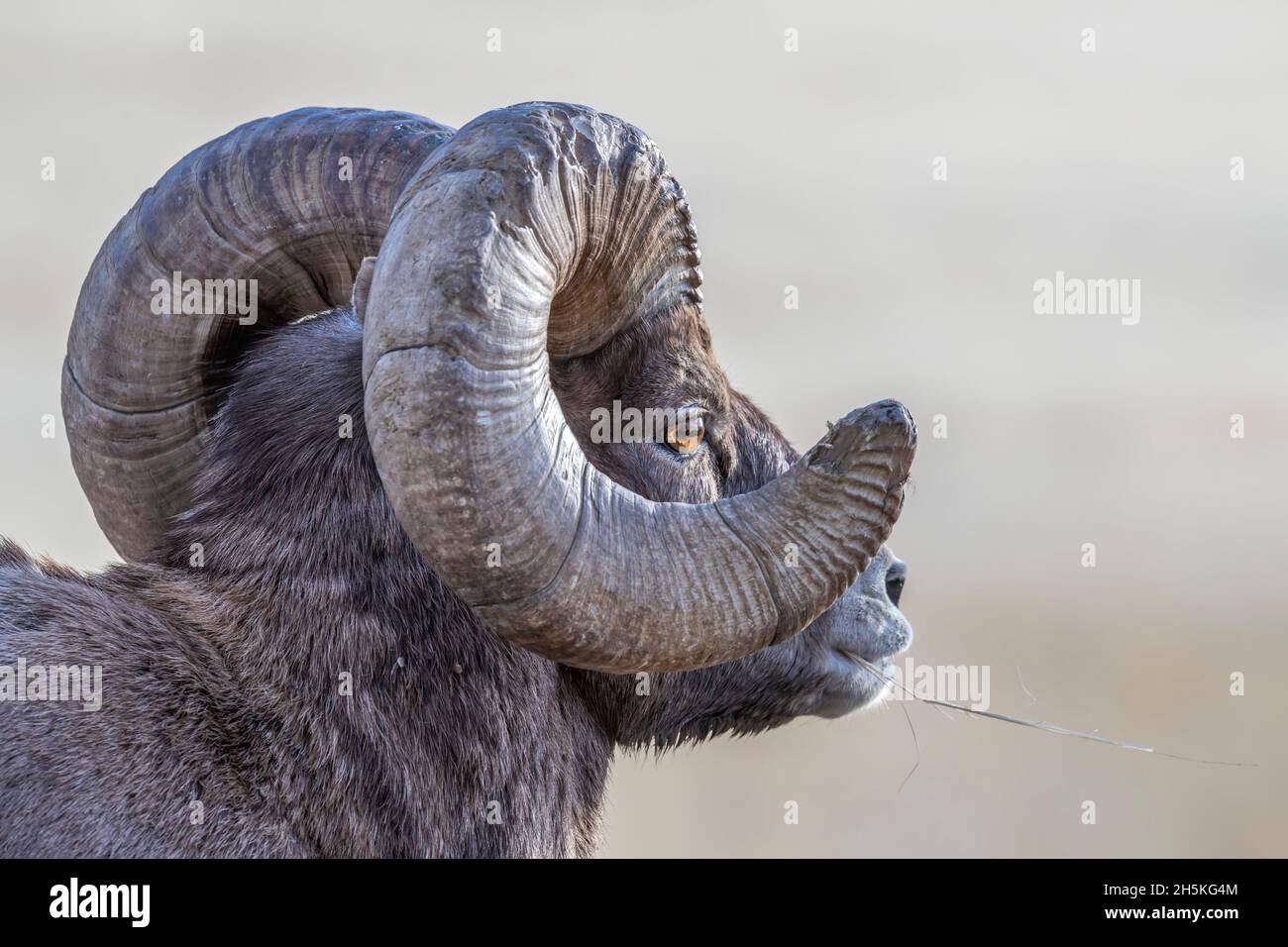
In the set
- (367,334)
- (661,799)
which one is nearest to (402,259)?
(367,334)

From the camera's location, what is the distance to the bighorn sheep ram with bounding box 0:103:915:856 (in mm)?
4160

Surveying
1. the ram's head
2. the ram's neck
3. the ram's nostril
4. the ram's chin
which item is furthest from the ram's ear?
the ram's nostril

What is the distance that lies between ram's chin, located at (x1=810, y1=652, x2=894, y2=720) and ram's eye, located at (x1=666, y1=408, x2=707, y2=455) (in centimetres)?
107

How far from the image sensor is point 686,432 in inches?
210

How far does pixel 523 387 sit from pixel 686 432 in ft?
3.90

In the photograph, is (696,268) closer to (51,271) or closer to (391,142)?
(391,142)

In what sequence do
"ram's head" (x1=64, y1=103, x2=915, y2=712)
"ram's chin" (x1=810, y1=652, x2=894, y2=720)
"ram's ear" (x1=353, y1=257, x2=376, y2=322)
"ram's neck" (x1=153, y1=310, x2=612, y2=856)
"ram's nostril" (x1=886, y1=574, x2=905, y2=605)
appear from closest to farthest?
"ram's head" (x1=64, y1=103, x2=915, y2=712), "ram's neck" (x1=153, y1=310, x2=612, y2=856), "ram's ear" (x1=353, y1=257, x2=376, y2=322), "ram's chin" (x1=810, y1=652, x2=894, y2=720), "ram's nostril" (x1=886, y1=574, x2=905, y2=605)

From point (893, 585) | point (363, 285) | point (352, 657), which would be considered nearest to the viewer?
point (352, 657)

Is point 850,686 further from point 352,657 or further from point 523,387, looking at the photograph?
point 523,387

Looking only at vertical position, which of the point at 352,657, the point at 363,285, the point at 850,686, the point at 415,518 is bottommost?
the point at 850,686

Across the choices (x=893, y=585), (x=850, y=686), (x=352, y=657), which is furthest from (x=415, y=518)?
(x=893, y=585)

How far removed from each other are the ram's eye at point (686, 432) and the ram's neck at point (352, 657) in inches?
35.9

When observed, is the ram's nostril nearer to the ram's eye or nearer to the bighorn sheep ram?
the bighorn sheep ram

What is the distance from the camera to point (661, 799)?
59.2 ft
